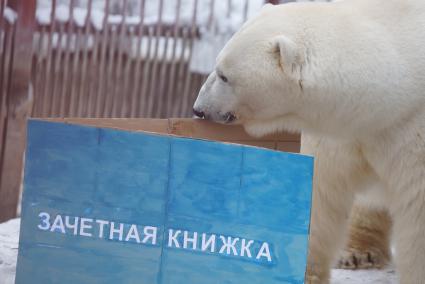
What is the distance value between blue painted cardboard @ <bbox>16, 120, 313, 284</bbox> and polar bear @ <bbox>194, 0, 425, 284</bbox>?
1.68 feet

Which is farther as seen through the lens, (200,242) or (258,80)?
(258,80)

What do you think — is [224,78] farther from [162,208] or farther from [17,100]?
[17,100]

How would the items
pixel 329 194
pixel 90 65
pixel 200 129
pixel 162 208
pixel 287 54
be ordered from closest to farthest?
pixel 162 208 → pixel 287 54 → pixel 200 129 → pixel 329 194 → pixel 90 65

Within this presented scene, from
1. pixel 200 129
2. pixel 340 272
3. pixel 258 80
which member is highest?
pixel 258 80

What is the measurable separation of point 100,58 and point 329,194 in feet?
6.22

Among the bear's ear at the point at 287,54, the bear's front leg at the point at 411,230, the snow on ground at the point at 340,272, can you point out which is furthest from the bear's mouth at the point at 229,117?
the snow on ground at the point at 340,272

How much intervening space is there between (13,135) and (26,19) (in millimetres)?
566

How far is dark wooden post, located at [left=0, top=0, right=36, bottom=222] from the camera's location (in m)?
3.79

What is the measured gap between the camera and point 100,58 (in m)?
4.12

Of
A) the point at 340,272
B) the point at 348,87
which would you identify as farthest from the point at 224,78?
the point at 340,272

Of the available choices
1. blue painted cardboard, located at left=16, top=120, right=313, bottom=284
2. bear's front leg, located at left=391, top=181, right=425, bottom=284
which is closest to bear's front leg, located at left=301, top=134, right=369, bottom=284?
bear's front leg, located at left=391, top=181, right=425, bottom=284

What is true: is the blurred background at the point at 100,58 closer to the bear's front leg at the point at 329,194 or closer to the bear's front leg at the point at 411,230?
the bear's front leg at the point at 329,194

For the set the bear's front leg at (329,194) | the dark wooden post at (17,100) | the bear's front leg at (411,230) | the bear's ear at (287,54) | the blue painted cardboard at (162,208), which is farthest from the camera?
the dark wooden post at (17,100)

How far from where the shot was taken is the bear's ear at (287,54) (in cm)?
220
